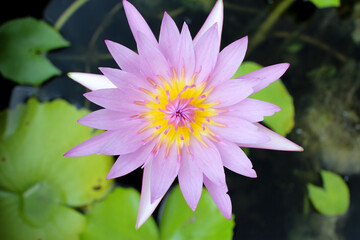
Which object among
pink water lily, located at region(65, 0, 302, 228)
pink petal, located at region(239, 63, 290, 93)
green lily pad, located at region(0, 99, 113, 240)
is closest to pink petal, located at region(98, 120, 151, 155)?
pink water lily, located at region(65, 0, 302, 228)

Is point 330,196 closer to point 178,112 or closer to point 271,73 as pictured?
point 271,73

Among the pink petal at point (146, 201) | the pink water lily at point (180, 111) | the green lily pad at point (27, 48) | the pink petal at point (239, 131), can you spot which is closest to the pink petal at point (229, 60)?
the pink water lily at point (180, 111)

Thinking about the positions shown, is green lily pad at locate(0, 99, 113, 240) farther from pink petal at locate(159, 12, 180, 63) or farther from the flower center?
pink petal at locate(159, 12, 180, 63)

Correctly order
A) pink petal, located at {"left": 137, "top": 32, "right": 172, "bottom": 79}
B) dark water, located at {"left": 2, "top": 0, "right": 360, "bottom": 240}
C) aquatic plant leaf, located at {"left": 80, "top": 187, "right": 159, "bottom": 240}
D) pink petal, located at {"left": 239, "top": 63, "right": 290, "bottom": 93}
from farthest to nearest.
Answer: dark water, located at {"left": 2, "top": 0, "right": 360, "bottom": 240} → aquatic plant leaf, located at {"left": 80, "top": 187, "right": 159, "bottom": 240} → pink petal, located at {"left": 239, "top": 63, "right": 290, "bottom": 93} → pink petal, located at {"left": 137, "top": 32, "right": 172, "bottom": 79}

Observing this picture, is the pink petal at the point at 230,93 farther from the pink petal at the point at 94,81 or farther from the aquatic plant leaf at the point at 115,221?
the aquatic plant leaf at the point at 115,221

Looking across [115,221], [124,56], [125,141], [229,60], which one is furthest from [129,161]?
[115,221]

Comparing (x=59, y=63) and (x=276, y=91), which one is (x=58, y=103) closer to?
(x=59, y=63)

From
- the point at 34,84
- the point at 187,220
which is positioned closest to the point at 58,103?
the point at 34,84
